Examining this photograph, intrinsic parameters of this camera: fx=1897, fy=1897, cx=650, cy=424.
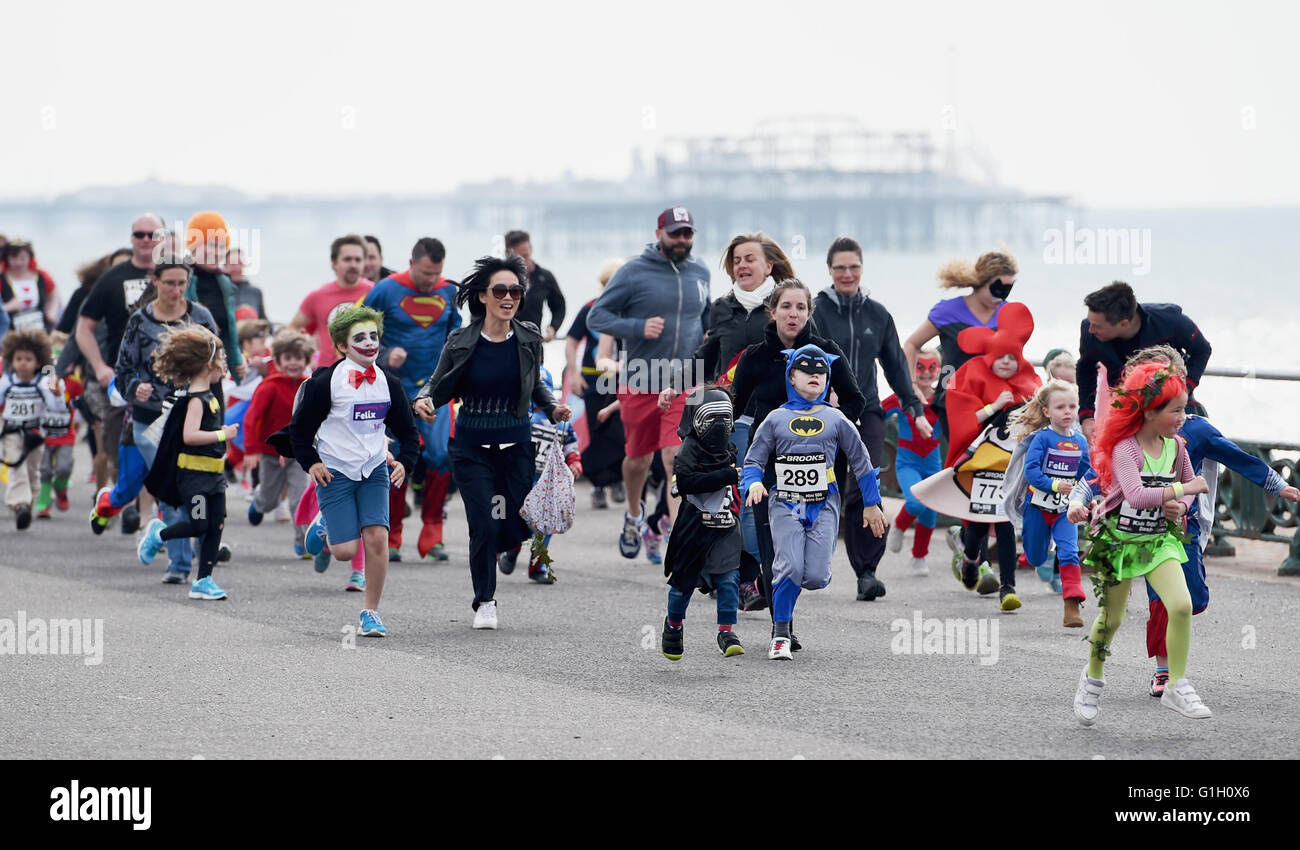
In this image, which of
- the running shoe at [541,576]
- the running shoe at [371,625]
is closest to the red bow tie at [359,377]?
the running shoe at [371,625]

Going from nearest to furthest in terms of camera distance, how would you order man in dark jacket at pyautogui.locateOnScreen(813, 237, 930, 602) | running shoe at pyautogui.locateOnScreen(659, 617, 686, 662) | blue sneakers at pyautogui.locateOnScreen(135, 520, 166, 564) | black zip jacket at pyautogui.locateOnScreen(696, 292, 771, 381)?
running shoe at pyautogui.locateOnScreen(659, 617, 686, 662)
black zip jacket at pyautogui.locateOnScreen(696, 292, 771, 381)
man in dark jacket at pyautogui.locateOnScreen(813, 237, 930, 602)
blue sneakers at pyautogui.locateOnScreen(135, 520, 166, 564)

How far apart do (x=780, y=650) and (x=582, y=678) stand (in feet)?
3.21

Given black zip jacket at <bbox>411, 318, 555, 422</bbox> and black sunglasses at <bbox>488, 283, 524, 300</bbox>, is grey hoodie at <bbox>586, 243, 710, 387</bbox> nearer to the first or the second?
black zip jacket at <bbox>411, 318, 555, 422</bbox>

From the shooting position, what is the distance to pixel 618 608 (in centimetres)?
1030

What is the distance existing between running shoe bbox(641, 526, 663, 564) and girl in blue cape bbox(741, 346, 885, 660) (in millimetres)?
3520

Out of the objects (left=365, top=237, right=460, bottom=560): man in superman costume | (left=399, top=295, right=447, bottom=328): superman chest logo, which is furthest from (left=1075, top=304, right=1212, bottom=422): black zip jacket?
(left=399, top=295, right=447, bottom=328): superman chest logo

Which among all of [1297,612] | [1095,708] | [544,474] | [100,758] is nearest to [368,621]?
[544,474]

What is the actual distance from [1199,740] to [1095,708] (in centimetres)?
40

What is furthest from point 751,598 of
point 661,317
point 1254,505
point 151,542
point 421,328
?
point 1254,505

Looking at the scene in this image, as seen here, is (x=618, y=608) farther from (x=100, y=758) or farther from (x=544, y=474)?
(x=100, y=758)

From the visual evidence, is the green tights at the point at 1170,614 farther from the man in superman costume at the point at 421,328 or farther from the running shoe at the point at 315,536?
the man in superman costume at the point at 421,328

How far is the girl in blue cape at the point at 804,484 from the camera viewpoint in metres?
8.55

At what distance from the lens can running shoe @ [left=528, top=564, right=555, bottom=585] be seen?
11.3 m

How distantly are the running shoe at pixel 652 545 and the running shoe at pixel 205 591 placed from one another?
289cm
